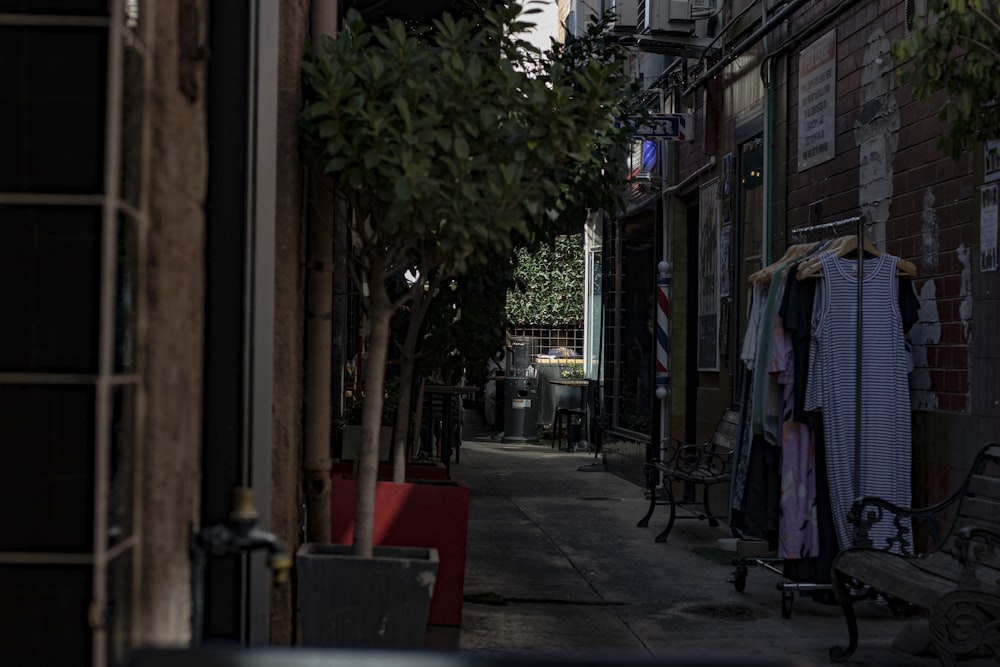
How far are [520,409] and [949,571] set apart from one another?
15027 millimetres

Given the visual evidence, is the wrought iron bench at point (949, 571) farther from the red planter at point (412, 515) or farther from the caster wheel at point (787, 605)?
the red planter at point (412, 515)

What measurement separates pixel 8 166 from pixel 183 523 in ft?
2.72

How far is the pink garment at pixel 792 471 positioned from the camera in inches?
280

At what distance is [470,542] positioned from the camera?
945 cm

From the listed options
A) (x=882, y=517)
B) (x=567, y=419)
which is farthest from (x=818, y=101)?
(x=567, y=419)

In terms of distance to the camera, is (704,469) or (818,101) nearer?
(818,101)

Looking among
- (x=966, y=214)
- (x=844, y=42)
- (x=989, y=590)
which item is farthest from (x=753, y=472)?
(x=844, y=42)

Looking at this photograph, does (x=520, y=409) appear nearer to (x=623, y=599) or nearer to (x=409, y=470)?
(x=623, y=599)

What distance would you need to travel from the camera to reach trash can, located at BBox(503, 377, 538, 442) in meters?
20.5

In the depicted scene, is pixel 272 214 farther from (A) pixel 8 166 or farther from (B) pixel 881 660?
(B) pixel 881 660

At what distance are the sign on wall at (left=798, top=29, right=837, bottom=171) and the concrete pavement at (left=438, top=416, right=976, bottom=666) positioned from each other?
281 cm

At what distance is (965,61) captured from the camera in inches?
184

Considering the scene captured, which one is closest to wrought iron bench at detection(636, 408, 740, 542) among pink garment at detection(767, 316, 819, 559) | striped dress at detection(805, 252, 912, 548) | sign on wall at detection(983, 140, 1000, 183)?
pink garment at detection(767, 316, 819, 559)

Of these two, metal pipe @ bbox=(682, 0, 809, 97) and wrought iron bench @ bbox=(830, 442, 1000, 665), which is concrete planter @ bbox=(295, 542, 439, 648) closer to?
wrought iron bench @ bbox=(830, 442, 1000, 665)
